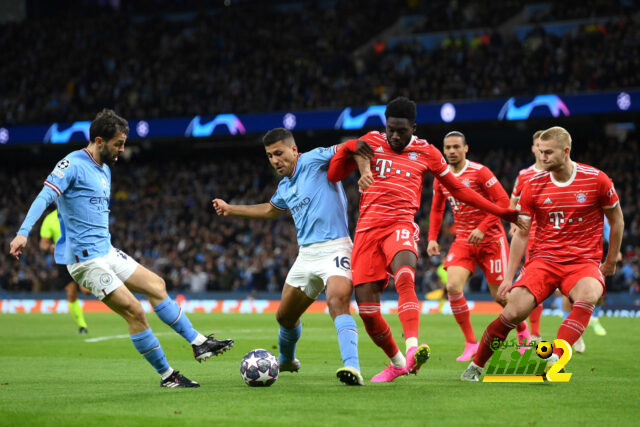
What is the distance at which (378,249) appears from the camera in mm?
7488

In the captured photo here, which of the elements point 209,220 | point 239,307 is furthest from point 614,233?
point 209,220

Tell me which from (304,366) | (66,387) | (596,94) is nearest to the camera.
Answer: (66,387)

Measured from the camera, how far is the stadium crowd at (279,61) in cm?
2675

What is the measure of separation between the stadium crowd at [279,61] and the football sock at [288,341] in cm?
1946

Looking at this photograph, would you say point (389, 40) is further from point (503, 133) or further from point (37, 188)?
point (37, 188)

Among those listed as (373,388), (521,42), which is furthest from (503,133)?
(373,388)

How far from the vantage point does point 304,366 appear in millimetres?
9391

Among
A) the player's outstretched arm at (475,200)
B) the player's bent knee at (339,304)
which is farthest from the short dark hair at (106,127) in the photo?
the player's outstretched arm at (475,200)

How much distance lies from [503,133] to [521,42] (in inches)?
173

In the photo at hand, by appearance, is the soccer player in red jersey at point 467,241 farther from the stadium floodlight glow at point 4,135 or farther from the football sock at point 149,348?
the stadium floodlight glow at point 4,135

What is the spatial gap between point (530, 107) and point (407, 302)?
19283mm

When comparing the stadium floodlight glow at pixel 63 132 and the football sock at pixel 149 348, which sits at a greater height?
the stadium floodlight glow at pixel 63 132

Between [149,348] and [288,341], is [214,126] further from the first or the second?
[149,348]

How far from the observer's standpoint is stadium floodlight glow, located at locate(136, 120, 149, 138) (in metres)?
31.3
